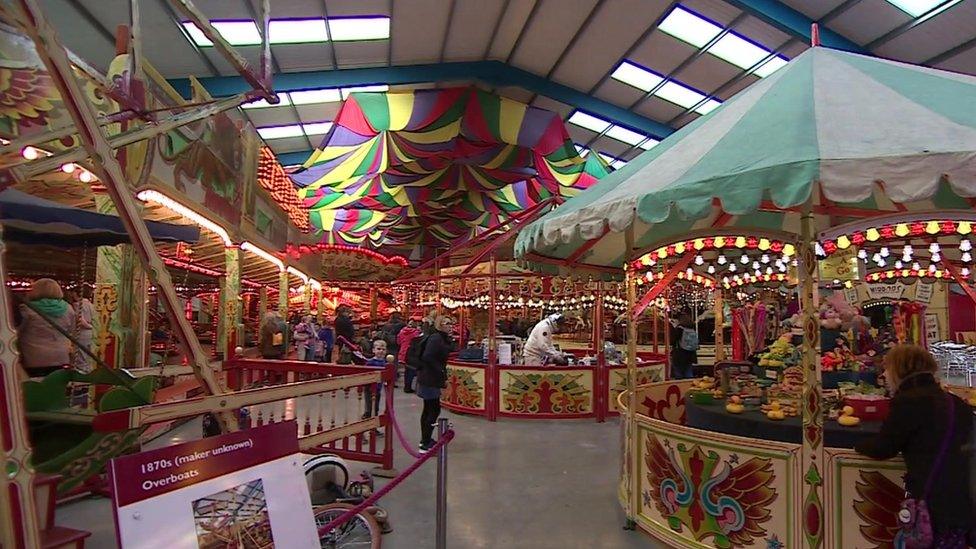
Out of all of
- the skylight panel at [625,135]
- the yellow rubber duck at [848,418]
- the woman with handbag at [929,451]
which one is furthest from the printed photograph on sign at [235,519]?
the skylight panel at [625,135]

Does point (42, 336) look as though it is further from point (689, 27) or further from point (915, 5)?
point (915, 5)

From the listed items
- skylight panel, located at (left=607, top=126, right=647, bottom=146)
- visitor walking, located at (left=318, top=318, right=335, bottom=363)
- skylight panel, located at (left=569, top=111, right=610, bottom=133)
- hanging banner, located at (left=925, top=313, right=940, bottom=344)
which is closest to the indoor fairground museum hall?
hanging banner, located at (left=925, top=313, right=940, bottom=344)

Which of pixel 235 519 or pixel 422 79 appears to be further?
pixel 422 79

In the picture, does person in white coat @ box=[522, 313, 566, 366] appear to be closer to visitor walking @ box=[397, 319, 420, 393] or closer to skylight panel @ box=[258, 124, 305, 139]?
visitor walking @ box=[397, 319, 420, 393]

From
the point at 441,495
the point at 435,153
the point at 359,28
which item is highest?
the point at 359,28

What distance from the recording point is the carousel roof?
9.77 ft

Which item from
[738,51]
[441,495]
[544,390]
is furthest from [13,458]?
[738,51]

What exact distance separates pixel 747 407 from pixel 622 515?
1243 millimetres

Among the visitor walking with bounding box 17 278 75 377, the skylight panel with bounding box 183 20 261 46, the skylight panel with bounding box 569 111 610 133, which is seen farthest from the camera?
the skylight panel with bounding box 569 111 610 133

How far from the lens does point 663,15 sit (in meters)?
10.5

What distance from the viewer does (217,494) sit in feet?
6.25

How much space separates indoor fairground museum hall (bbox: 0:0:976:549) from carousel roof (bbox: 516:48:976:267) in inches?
0.9

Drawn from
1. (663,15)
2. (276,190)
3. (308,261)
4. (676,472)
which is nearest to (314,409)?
(276,190)

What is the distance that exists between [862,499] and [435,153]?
863cm
